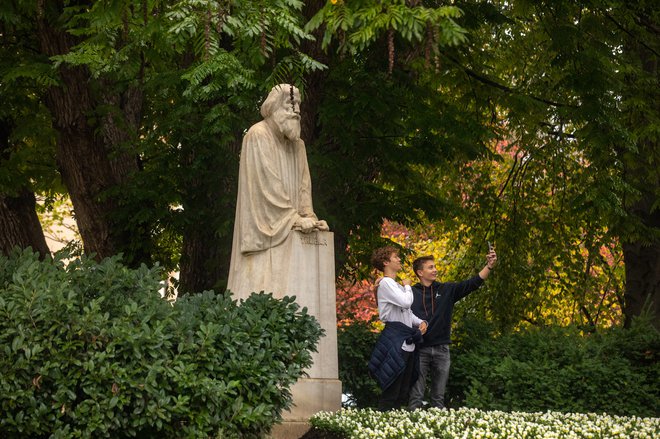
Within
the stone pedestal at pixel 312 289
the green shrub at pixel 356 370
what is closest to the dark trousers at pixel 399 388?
the stone pedestal at pixel 312 289

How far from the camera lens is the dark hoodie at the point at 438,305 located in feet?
41.7

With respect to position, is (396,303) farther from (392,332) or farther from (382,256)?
(382,256)

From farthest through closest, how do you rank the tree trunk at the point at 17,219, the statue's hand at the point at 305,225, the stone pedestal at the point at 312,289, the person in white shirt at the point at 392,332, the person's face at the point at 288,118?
the tree trunk at the point at 17,219, the person's face at the point at 288,118, the person in white shirt at the point at 392,332, the statue's hand at the point at 305,225, the stone pedestal at the point at 312,289

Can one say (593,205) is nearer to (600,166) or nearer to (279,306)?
(600,166)

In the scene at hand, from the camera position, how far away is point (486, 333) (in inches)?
628

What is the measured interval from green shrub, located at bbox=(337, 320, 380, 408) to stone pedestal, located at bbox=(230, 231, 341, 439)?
2604 millimetres

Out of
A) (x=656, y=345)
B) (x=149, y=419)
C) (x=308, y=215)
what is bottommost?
(x=149, y=419)

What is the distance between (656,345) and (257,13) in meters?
7.33

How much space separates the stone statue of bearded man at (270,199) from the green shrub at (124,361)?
2.94m

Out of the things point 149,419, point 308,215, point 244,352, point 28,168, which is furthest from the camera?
point 28,168

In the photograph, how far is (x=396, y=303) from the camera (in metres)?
11.9

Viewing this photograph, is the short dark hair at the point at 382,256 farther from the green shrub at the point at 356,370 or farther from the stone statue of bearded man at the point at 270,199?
the green shrub at the point at 356,370

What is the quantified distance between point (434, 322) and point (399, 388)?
2.65 ft

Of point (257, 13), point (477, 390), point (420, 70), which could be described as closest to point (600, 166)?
point (420, 70)
